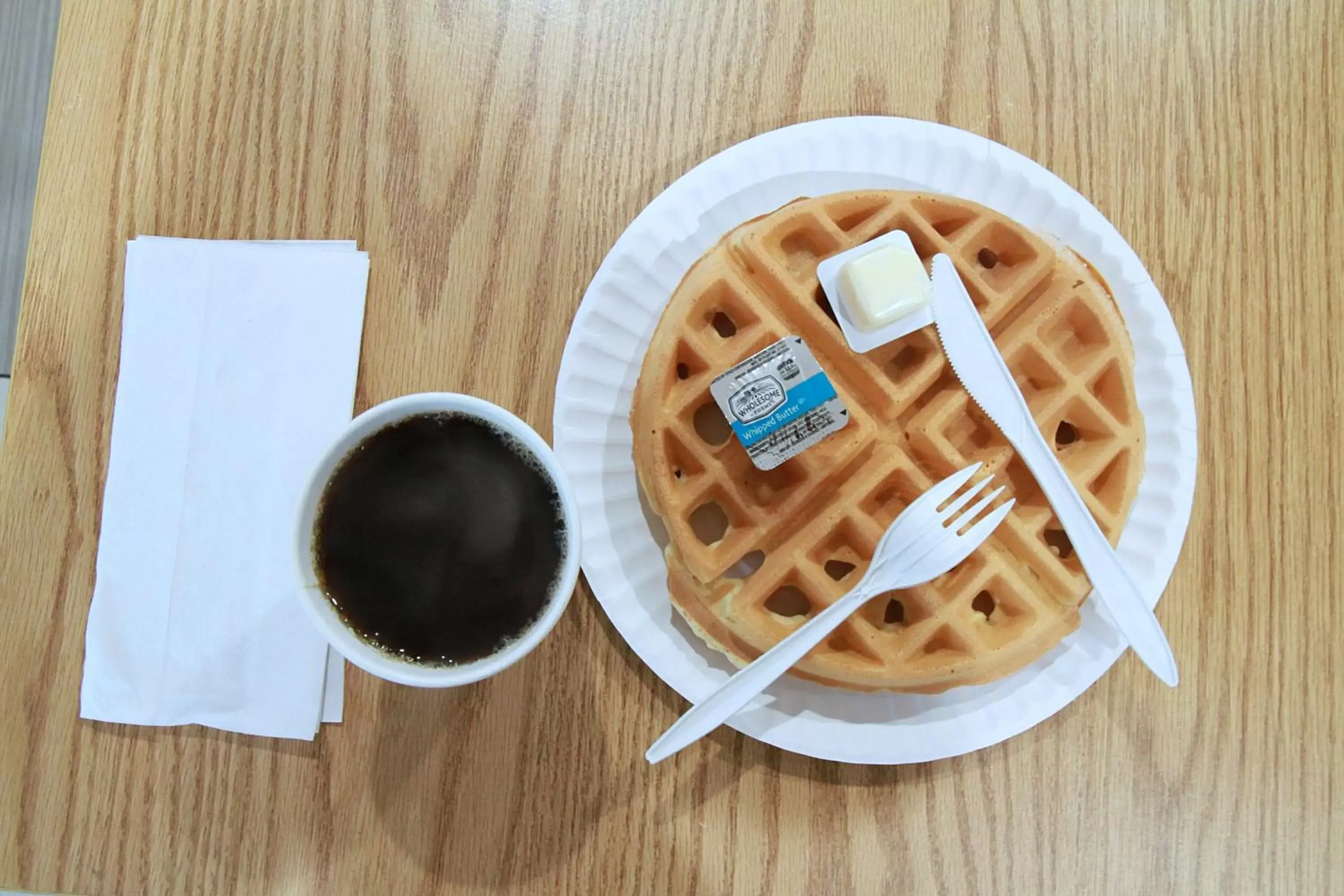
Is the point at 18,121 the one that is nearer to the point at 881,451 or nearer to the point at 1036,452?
the point at 881,451

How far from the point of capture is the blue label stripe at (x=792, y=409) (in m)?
0.83

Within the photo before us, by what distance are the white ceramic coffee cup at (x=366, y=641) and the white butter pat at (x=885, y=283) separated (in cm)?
35

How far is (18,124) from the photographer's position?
1.52m

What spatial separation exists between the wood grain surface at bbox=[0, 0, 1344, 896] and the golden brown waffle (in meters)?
0.23


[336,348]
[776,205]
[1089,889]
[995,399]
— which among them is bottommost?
[1089,889]

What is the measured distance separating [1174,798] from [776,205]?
2.99ft

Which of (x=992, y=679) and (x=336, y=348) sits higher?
(x=336, y=348)

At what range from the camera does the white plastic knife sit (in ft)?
2.76

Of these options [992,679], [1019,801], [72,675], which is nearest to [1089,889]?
[1019,801]

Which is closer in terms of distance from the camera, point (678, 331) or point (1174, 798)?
point (678, 331)

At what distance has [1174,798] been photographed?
103cm

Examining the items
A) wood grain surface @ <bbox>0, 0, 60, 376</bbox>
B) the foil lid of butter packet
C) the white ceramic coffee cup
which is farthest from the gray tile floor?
the foil lid of butter packet

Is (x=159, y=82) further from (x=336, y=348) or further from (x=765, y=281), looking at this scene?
(x=765, y=281)

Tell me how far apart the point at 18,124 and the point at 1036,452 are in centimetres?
185
